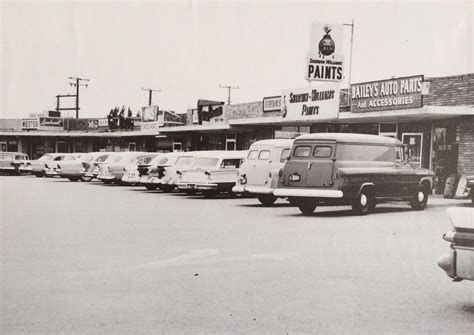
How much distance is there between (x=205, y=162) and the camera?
20.1 meters

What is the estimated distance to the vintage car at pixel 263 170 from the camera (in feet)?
55.3

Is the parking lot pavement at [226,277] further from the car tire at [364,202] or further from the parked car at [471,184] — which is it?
the parked car at [471,184]

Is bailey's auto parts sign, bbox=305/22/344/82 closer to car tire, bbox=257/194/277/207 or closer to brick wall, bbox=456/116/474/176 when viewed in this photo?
brick wall, bbox=456/116/474/176

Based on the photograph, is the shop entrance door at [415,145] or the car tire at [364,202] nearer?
the car tire at [364,202]

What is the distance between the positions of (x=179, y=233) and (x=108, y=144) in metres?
43.0

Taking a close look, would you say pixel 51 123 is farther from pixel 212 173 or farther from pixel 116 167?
pixel 212 173

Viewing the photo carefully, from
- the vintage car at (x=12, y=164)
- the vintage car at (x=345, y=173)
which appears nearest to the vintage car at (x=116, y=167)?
the vintage car at (x=12, y=164)

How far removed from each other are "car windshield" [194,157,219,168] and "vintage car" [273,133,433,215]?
15.8 feet

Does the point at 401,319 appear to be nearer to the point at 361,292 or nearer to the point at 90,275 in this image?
the point at 361,292

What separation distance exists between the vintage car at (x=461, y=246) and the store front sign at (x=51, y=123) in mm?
53023

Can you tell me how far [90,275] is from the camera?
717 centimetres

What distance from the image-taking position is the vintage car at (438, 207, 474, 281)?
18.3 feet

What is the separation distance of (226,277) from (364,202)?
27.0 ft

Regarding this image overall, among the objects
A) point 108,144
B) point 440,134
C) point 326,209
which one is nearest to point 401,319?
point 326,209
